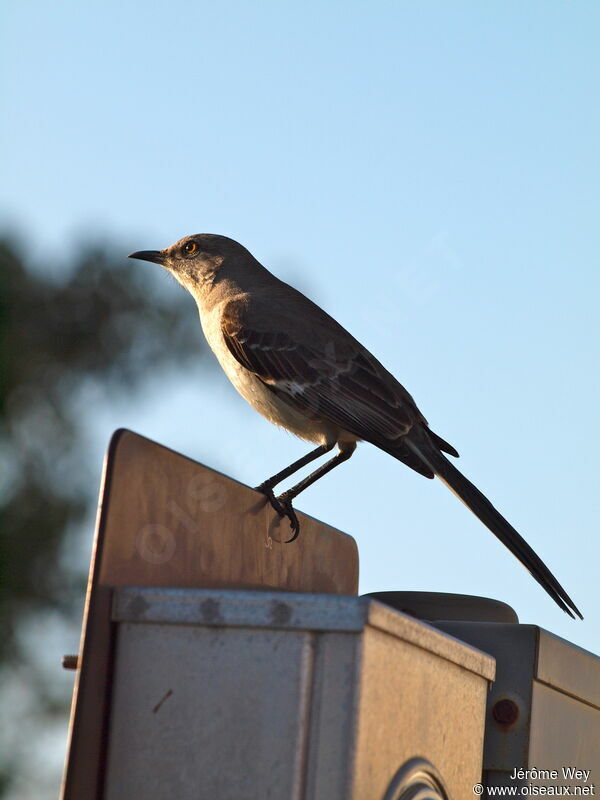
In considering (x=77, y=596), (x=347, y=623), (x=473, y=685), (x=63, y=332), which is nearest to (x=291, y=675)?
(x=347, y=623)

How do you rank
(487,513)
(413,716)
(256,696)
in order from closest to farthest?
(256,696)
(413,716)
(487,513)

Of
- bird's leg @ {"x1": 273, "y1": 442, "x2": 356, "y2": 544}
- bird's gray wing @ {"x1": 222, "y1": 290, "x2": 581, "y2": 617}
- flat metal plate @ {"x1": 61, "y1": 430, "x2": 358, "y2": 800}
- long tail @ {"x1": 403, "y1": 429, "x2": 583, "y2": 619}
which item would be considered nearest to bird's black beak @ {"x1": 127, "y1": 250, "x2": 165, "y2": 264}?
bird's gray wing @ {"x1": 222, "y1": 290, "x2": 581, "y2": 617}

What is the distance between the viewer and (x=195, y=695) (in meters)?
2.21

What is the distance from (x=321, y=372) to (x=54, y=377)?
1266 centimetres

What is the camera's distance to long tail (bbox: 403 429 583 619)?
450 centimetres

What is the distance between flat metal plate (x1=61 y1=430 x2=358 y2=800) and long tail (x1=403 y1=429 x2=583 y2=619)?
1.63 m

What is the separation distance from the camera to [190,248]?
21.2ft

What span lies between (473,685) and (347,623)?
2.41ft

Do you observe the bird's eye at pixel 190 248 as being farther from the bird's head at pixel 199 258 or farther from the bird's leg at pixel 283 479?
the bird's leg at pixel 283 479

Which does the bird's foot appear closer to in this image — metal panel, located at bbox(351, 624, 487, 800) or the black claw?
the black claw

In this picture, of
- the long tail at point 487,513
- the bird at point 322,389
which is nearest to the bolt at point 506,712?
the long tail at point 487,513

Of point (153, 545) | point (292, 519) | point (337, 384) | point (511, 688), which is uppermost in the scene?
point (337, 384)

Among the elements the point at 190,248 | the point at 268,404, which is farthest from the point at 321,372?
the point at 190,248

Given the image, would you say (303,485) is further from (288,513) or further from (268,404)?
(288,513)
